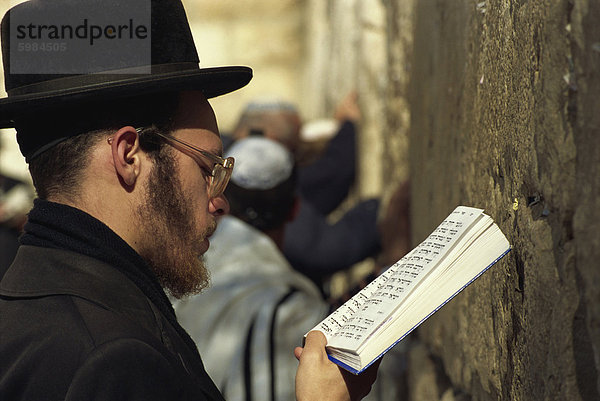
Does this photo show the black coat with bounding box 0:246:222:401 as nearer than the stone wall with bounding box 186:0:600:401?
No

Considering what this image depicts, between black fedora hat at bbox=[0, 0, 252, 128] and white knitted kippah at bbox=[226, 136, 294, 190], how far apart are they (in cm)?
152

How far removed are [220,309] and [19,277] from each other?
1291 millimetres

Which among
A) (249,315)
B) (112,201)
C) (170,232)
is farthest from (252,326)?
(112,201)

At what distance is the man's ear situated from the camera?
4.66 ft

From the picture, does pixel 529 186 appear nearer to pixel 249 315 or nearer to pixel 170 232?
pixel 170 232

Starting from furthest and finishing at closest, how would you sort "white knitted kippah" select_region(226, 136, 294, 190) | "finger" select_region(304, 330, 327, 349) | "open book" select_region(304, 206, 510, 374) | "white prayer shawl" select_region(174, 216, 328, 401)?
1. "white knitted kippah" select_region(226, 136, 294, 190)
2. "white prayer shawl" select_region(174, 216, 328, 401)
3. "finger" select_region(304, 330, 327, 349)
4. "open book" select_region(304, 206, 510, 374)

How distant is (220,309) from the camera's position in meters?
2.62

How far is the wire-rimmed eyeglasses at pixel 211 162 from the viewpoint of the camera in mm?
1501

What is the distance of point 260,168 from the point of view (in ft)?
10.2

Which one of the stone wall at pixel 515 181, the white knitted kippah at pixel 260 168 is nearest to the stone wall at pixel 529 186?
the stone wall at pixel 515 181

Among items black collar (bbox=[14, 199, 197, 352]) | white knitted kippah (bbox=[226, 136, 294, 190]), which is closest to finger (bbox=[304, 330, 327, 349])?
black collar (bbox=[14, 199, 197, 352])

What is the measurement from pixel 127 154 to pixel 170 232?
0.18m

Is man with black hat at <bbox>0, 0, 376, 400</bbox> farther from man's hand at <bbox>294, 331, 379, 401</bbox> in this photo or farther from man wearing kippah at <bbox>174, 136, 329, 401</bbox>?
man wearing kippah at <bbox>174, 136, 329, 401</bbox>

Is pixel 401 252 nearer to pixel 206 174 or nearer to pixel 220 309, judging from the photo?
pixel 220 309
